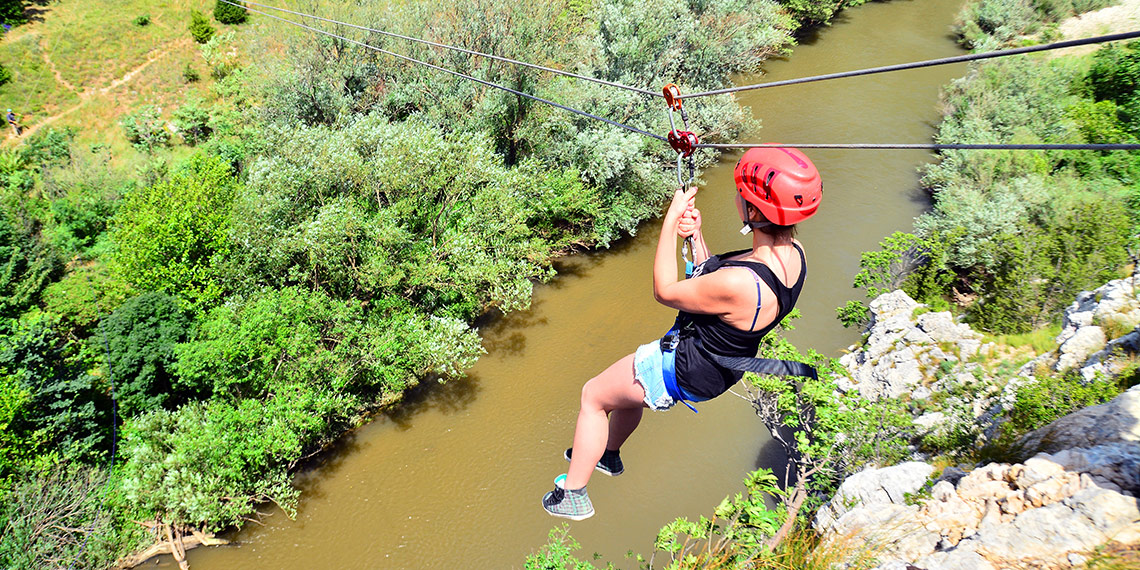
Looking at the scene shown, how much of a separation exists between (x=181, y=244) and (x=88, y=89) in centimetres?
1333

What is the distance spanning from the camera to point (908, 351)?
10062mm

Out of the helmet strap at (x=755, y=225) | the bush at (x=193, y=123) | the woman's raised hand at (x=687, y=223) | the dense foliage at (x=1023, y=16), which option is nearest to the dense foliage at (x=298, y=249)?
the bush at (x=193, y=123)

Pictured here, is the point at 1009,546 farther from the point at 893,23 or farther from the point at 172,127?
the point at 893,23

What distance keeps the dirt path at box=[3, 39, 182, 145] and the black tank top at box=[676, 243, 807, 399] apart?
2402cm

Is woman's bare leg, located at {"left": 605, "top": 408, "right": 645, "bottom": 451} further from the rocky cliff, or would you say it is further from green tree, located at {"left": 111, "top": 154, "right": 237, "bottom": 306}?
green tree, located at {"left": 111, "top": 154, "right": 237, "bottom": 306}

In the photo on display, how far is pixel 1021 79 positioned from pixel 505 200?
50.4 ft

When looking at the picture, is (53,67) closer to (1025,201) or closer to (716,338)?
(716,338)

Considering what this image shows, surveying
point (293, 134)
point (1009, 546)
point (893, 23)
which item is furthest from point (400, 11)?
point (893, 23)

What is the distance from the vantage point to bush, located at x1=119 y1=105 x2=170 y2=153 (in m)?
19.7

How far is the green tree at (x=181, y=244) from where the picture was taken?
39.8 ft

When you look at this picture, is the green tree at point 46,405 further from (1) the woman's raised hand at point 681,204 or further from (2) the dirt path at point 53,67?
(2) the dirt path at point 53,67

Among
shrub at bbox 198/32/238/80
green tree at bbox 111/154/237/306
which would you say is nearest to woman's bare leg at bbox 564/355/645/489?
green tree at bbox 111/154/237/306

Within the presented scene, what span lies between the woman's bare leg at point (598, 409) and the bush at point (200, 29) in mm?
24732

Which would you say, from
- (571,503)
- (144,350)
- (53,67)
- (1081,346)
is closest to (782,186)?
(571,503)
